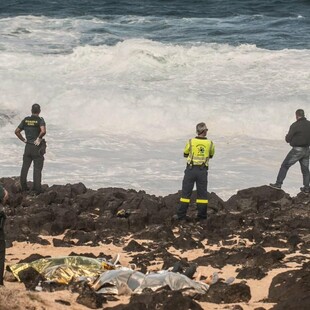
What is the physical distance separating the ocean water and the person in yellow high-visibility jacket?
3.92 m

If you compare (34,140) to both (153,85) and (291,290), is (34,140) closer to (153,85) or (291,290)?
(291,290)

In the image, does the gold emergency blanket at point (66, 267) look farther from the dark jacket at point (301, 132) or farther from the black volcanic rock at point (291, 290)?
the dark jacket at point (301, 132)

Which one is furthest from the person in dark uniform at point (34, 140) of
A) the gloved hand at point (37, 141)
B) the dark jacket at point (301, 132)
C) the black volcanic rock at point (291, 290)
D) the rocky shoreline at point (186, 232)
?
the black volcanic rock at point (291, 290)

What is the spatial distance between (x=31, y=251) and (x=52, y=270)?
2.16 m

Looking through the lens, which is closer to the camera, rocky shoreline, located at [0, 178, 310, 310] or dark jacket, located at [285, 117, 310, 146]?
rocky shoreline, located at [0, 178, 310, 310]

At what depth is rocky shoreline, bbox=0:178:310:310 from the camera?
34.7 feet

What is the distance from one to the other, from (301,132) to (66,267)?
21.9ft

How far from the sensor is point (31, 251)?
13.5 m

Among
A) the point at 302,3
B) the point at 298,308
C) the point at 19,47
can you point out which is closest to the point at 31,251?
the point at 298,308

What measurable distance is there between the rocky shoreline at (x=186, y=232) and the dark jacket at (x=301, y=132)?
36.9 inches

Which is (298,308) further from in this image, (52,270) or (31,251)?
(31,251)

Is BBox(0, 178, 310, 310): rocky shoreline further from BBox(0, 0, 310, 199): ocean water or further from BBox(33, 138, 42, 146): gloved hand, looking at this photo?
BBox(0, 0, 310, 199): ocean water

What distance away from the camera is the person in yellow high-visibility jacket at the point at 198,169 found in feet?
49.0

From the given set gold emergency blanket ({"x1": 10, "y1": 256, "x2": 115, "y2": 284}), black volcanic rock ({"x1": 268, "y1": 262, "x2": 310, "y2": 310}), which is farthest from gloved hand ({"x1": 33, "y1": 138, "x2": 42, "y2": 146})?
black volcanic rock ({"x1": 268, "y1": 262, "x2": 310, "y2": 310})
